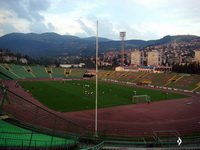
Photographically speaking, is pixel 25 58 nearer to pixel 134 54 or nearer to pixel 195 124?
pixel 134 54

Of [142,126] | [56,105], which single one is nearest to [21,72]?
[56,105]

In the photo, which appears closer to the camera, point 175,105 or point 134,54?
point 175,105

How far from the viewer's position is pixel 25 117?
69.2 ft

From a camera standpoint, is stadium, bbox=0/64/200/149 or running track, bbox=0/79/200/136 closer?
stadium, bbox=0/64/200/149

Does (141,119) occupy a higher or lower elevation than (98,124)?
lower

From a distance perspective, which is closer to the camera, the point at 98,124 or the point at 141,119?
the point at 98,124

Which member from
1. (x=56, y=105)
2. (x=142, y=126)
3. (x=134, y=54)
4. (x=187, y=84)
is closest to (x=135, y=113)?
(x=142, y=126)

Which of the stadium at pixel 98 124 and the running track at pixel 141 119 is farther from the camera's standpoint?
the running track at pixel 141 119

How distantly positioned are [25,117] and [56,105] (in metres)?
7.90

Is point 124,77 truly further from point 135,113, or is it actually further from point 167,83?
point 135,113

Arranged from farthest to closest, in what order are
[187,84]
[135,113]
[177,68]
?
[177,68] < [187,84] < [135,113]

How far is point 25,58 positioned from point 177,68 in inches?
5545

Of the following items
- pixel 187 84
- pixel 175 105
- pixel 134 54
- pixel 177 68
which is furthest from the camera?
pixel 134 54

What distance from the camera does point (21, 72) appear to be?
77562mm
